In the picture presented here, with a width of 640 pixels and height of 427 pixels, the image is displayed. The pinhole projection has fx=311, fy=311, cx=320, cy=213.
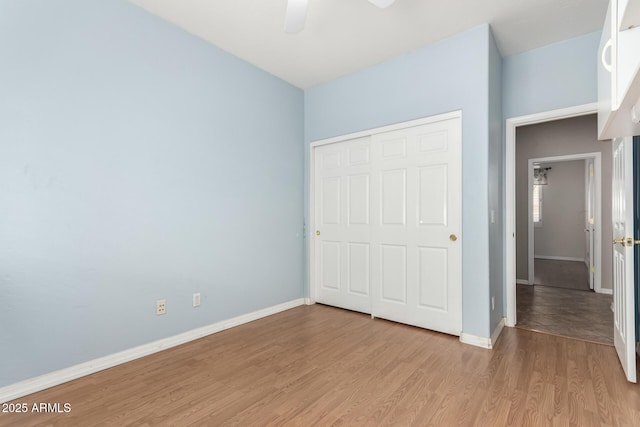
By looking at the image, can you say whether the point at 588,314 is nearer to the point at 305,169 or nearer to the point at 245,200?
the point at 305,169

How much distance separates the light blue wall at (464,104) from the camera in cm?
276

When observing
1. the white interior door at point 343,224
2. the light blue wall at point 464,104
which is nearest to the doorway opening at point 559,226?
the light blue wall at point 464,104

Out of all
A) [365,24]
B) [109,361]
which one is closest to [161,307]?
[109,361]

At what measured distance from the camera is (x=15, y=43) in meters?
1.98

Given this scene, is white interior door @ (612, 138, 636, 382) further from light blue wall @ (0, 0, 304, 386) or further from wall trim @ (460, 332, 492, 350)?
light blue wall @ (0, 0, 304, 386)

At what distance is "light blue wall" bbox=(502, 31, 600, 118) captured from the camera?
9.36 feet

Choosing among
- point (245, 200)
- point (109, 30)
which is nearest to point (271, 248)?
point (245, 200)

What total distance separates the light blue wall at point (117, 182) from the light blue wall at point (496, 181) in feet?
7.73

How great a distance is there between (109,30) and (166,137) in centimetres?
85

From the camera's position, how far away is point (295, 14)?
6.82 feet

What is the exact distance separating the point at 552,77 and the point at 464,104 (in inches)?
39.2

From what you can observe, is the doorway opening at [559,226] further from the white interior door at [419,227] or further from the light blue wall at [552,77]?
the white interior door at [419,227]

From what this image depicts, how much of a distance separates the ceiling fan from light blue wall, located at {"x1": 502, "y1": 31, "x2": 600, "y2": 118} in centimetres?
193

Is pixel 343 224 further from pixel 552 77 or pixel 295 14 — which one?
pixel 552 77
